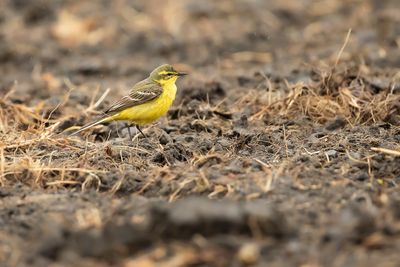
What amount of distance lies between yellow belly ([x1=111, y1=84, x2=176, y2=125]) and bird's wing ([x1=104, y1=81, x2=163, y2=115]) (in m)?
0.06

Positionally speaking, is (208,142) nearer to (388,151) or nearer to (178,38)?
(388,151)

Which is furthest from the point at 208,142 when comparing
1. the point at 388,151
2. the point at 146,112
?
the point at 388,151

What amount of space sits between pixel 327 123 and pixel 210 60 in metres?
5.82

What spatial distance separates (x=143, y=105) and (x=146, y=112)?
0.40 ft

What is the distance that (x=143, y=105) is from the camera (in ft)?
34.4

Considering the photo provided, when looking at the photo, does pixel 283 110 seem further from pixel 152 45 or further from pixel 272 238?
pixel 152 45

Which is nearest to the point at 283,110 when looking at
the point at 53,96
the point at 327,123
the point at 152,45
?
the point at 327,123

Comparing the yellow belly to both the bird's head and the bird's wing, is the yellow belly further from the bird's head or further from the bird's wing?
the bird's head

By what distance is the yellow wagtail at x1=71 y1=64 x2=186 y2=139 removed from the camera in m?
10.3

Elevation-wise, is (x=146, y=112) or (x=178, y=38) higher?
(x=146, y=112)

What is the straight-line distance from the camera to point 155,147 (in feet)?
31.3

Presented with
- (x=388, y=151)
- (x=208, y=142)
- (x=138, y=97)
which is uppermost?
(x=388, y=151)

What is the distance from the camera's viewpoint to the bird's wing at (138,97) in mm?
10375

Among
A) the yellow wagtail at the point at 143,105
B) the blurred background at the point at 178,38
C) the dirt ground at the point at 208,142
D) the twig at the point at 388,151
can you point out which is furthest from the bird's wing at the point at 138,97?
the twig at the point at 388,151
